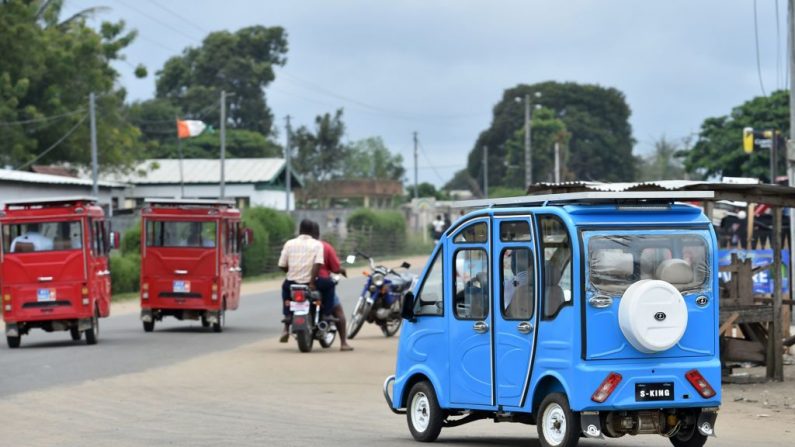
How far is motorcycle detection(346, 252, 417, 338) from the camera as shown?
2355cm

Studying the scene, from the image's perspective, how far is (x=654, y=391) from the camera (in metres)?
10.2

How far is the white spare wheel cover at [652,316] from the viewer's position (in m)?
10.1

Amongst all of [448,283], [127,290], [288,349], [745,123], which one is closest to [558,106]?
[745,123]

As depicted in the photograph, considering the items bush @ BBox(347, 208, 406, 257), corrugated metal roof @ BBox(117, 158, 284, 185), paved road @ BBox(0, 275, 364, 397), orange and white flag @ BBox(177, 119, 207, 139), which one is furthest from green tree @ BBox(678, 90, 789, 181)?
paved road @ BBox(0, 275, 364, 397)

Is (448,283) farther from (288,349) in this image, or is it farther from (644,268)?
(288,349)

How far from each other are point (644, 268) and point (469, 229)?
5.61 ft

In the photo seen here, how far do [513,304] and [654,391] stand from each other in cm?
135

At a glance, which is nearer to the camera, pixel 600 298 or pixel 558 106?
pixel 600 298

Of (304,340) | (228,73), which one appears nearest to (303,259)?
(304,340)

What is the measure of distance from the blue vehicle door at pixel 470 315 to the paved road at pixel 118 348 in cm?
654

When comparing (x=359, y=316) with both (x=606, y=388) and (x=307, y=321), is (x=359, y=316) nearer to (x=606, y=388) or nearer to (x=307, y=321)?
(x=307, y=321)

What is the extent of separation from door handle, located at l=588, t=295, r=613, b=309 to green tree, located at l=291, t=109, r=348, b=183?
82955 mm

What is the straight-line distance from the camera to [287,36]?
102375 mm

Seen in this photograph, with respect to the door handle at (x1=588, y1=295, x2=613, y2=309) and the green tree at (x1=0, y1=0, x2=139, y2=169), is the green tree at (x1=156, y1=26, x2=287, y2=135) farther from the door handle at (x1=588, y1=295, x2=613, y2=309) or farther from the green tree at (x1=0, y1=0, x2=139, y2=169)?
the door handle at (x1=588, y1=295, x2=613, y2=309)
